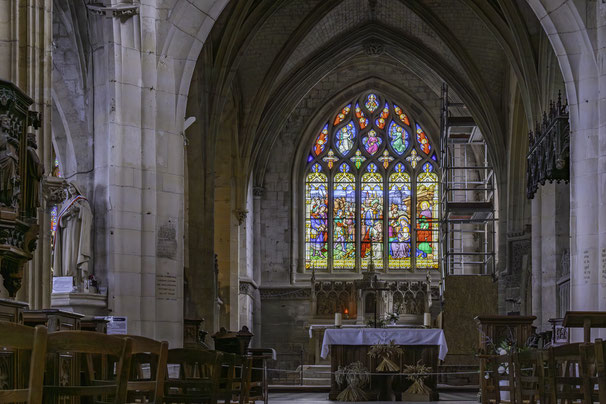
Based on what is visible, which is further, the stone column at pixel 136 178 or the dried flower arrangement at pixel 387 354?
the dried flower arrangement at pixel 387 354

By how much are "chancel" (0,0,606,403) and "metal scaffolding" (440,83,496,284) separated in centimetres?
8

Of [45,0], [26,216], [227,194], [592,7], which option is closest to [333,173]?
[227,194]

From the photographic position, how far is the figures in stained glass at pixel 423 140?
29875 millimetres

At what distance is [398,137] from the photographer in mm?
30031

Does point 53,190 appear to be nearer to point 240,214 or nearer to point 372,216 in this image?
point 240,214

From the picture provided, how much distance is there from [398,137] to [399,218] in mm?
2248

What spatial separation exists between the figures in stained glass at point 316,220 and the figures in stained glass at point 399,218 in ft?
5.81

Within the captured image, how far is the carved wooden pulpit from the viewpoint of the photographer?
684 cm

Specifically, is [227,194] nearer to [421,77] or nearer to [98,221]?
[421,77]

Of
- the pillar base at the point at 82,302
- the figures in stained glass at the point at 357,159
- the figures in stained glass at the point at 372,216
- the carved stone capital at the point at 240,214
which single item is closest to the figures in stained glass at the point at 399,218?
the figures in stained glass at the point at 372,216

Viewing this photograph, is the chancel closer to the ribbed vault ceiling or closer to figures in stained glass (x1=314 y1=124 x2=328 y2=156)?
the ribbed vault ceiling

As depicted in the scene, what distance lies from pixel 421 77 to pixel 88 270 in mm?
15725

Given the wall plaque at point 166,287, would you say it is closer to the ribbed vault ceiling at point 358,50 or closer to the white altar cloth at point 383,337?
the white altar cloth at point 383,337

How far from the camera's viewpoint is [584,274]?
45.0ft
